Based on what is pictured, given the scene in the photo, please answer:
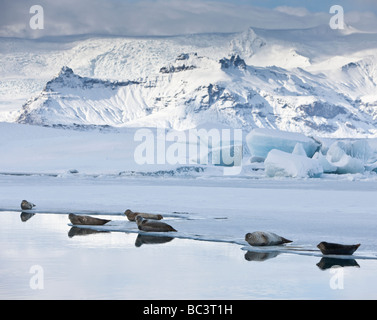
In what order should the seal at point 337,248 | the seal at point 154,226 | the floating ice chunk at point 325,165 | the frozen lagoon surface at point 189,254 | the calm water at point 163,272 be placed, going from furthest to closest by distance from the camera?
1. the floating ice chunk at point 325,165
2. the seal at point 154,226
3. the seal at point 337,248
4. the frozen lagoon surface at point 189,254
5. the calm water at point 163,272

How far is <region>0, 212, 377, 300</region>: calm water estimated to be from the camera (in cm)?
773

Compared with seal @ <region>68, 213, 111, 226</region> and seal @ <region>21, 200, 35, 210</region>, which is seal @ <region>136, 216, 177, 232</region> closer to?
seal @ <region>68, 213, 111, 226</region>

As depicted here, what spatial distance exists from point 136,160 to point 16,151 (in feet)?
33.3

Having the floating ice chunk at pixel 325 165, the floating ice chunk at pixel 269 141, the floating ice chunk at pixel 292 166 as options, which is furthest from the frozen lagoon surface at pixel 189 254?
the floating ice chunk at pixel 269 141

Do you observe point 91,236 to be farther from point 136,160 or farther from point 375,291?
point 136,160

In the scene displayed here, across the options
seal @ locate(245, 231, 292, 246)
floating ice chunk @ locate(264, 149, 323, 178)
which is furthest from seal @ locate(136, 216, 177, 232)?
floating ice chunk @ locate(264, 149, 323, 178)

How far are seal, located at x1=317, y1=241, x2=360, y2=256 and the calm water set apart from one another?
9.9 inches

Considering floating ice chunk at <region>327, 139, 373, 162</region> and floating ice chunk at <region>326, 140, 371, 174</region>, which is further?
floating ice chunk at <region>327, 139, 373, 162</region>

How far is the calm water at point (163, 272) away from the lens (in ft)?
25.4

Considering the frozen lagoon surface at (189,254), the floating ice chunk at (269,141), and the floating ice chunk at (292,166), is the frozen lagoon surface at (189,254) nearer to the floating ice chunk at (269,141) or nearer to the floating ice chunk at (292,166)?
the floating ice chunk at (292,166)

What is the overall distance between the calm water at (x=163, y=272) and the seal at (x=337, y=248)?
0.25 meters

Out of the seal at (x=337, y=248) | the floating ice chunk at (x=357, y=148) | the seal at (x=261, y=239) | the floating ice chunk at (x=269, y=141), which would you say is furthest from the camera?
the floating ice chunk at (x=269, y=141)

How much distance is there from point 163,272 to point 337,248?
2556mm

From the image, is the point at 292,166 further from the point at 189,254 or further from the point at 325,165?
the point at 189,254
